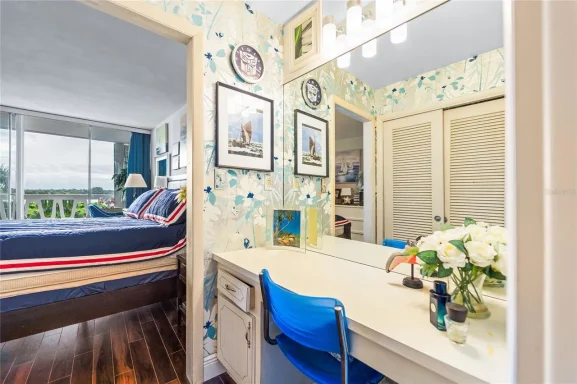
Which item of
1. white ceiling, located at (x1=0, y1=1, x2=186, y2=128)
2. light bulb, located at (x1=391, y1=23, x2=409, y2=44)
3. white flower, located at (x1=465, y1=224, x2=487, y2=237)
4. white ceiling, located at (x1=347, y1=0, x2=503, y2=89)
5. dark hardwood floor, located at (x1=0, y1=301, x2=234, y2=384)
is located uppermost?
white ceiling, located at (x1=0, y1=1, x2=186, y2=128)

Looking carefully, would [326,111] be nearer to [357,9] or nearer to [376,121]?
[376,121]

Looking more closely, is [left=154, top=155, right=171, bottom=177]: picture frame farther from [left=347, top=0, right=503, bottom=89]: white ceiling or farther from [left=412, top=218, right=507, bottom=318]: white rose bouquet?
[left=412, top=218, right=507, bottom=318]: white rose bouquet

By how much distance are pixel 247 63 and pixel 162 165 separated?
12.4ft

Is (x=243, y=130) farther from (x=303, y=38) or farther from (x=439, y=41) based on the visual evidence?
(x=439, y=41)

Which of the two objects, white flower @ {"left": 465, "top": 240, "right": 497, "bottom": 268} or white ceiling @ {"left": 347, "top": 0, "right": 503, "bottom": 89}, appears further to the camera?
white ceiling @ {"left": 347, "top": 0, "right": 503, "bottom": 89}

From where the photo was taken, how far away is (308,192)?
1750 mm

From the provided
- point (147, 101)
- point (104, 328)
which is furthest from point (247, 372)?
point (147, 101)

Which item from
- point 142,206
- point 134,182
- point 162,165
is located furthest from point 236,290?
point 162,165

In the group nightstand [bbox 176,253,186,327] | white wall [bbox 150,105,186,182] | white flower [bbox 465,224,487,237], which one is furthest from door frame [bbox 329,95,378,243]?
white wall [bbox 150,105,186,182]

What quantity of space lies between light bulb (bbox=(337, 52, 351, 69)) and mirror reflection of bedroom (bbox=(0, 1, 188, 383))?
5.53 ft

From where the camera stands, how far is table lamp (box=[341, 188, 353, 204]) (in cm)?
143

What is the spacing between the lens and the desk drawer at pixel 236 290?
1183 mm

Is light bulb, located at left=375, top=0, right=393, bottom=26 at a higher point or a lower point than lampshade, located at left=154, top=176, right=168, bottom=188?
higher

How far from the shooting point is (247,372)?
1.19 meters
